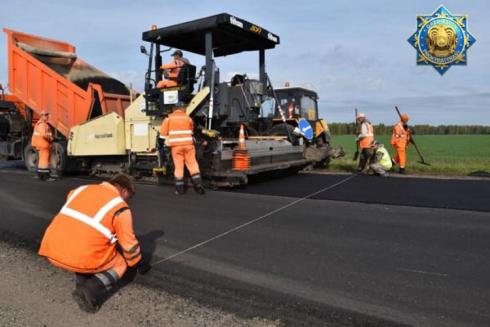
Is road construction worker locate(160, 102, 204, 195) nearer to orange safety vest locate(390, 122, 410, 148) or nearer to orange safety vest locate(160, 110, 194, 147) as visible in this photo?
orange safety vest locate(160, 110, 194, 147)

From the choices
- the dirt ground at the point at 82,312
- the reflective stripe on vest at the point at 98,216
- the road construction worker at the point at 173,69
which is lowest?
the dirt ground at the point at 82,312

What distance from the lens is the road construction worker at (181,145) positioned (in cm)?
719

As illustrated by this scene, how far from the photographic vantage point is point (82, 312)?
3049 mm

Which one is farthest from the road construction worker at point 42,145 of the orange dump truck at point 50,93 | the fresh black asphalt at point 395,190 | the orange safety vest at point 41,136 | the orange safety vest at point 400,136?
the orange safety vest at point 400,136

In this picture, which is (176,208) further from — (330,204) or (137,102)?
(137,102)

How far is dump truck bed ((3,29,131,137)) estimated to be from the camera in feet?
32.5

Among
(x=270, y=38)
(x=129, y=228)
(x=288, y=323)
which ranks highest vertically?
(x=270, y=38)

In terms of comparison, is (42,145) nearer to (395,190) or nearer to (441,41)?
(395,190)

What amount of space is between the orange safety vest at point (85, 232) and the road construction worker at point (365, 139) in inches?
318

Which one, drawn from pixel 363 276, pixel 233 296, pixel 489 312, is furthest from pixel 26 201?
pixel 489 312

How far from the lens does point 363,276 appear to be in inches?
141

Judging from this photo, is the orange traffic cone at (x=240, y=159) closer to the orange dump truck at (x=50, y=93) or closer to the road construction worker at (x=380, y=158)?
the road construction worker at (x=380, y=158)

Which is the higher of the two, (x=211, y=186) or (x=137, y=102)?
(x=137, y=102)

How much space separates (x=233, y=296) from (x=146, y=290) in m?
0.68
